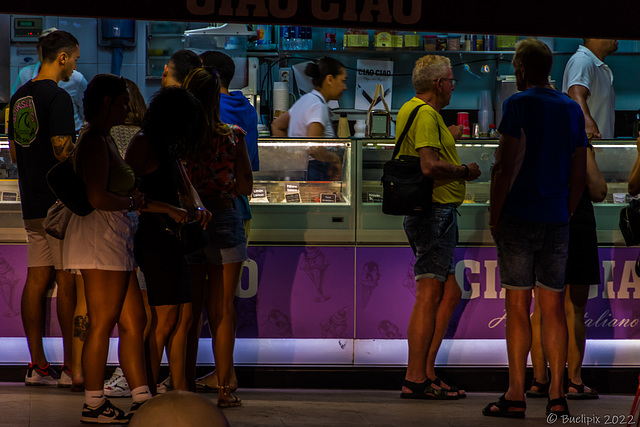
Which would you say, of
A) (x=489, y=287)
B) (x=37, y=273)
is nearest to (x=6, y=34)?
(x=37, y=273)

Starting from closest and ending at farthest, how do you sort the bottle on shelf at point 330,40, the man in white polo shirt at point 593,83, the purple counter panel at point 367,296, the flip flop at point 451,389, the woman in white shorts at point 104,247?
the woman in white shorts at point 104,247 → the flip flop at point 451,389 → the purple counter panel at point 367,296 → the man in white polo shirt at point 593,83 → the bottle on shelf at point 330,40

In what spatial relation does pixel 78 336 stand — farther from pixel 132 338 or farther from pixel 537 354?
pixel 537 354

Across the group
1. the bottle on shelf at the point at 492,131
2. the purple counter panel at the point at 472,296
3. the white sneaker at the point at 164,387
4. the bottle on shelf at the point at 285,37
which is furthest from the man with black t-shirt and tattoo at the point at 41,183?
the bottle on shelf at the point at 492,131

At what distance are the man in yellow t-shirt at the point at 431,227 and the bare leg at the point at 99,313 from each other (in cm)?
171

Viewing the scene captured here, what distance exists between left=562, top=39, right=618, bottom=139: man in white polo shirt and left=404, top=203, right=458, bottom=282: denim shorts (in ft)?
5.10

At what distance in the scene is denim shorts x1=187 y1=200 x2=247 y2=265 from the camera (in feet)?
12.5

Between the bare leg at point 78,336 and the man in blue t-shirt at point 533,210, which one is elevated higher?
the man in blue t-shirt at point 533,210

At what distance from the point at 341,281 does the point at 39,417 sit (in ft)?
6.64

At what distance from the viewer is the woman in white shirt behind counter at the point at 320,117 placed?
5.04 metres

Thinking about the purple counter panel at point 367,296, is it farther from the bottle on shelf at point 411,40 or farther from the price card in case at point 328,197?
the bottle on shelf at point 411,40

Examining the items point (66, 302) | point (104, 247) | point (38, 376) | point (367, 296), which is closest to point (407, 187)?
point (367, 296)

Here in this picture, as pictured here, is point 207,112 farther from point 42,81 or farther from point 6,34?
point 6,34

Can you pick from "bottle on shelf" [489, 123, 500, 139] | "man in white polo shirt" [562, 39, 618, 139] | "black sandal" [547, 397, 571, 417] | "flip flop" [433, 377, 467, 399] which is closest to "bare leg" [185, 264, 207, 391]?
"flip flop" [433, 377, 467, 399]

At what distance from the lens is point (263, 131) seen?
593cm
